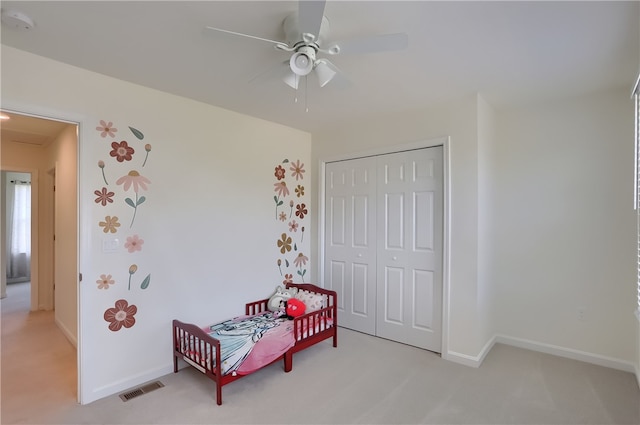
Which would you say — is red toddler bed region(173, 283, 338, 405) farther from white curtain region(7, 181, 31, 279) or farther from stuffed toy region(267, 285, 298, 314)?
white curtain region(7, 181, 31, 279)

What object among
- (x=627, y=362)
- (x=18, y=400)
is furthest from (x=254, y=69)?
(x=627, y=362)

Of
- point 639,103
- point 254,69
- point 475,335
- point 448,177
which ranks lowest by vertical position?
point 475,335

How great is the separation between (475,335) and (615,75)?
95.7 inches

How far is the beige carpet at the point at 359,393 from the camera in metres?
2.15

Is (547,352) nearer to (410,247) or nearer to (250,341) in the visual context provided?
(410,247)

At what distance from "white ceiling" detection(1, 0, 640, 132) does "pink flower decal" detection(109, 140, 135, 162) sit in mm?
530

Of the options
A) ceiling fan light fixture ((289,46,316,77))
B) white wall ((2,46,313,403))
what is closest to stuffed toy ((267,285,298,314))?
white wall ((2,46,313,403))

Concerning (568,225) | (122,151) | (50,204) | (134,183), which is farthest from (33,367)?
(568,225)

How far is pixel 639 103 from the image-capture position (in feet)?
7.72

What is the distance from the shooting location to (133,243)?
2.61 metres

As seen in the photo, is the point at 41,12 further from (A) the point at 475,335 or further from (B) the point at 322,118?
(A) the point at 475,335

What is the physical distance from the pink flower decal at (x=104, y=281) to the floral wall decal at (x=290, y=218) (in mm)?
1721

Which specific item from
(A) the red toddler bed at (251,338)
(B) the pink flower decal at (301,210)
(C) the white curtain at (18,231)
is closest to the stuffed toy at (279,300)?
(A) the red toddler bed at (251,338)

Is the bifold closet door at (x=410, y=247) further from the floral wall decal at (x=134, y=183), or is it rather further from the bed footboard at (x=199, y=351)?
the floral wall decal at (x=134, y=183)
